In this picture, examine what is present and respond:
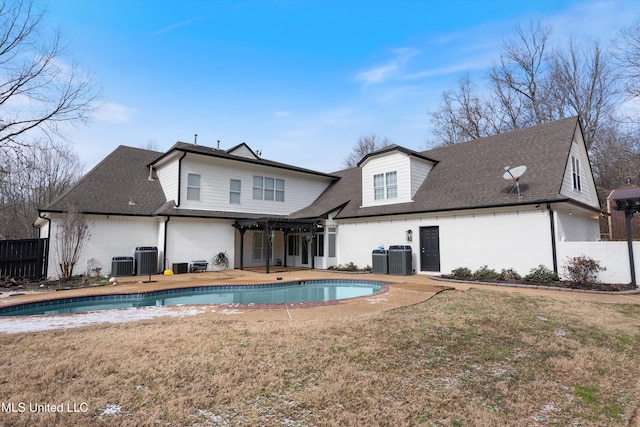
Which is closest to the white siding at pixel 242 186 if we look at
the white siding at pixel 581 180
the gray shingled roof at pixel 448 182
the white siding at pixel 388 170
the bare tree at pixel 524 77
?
the gray shingled roof at pixel 448 182

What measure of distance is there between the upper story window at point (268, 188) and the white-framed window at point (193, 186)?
3.07 m

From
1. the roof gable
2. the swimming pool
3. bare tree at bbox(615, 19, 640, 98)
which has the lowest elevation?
the swimming pool

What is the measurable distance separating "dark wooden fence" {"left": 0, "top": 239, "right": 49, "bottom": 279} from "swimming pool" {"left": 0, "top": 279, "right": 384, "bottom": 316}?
5.00 meters

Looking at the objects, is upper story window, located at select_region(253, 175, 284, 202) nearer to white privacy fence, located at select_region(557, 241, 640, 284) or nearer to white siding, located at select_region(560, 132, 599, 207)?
white siding, located at select_region(560, 132, 599, 207)

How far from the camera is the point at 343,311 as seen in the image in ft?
21.3

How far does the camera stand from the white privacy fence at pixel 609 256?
9266mm

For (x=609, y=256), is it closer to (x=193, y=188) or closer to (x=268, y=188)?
(x=268, y=188)

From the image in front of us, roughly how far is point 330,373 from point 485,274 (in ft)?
31.7

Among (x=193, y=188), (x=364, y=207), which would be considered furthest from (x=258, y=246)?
(x=364, y=207)

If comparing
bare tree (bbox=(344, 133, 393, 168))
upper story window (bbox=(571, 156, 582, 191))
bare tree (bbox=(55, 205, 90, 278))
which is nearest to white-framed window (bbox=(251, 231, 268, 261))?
bare tree (bbox=(55, 205, 90, 278))

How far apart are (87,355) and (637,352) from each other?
23.3ft

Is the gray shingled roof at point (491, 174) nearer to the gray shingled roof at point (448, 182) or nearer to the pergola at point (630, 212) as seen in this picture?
the gray shingled roof at point (448, 182)

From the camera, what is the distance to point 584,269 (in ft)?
30.8

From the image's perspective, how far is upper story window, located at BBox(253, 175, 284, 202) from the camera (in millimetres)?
17484
